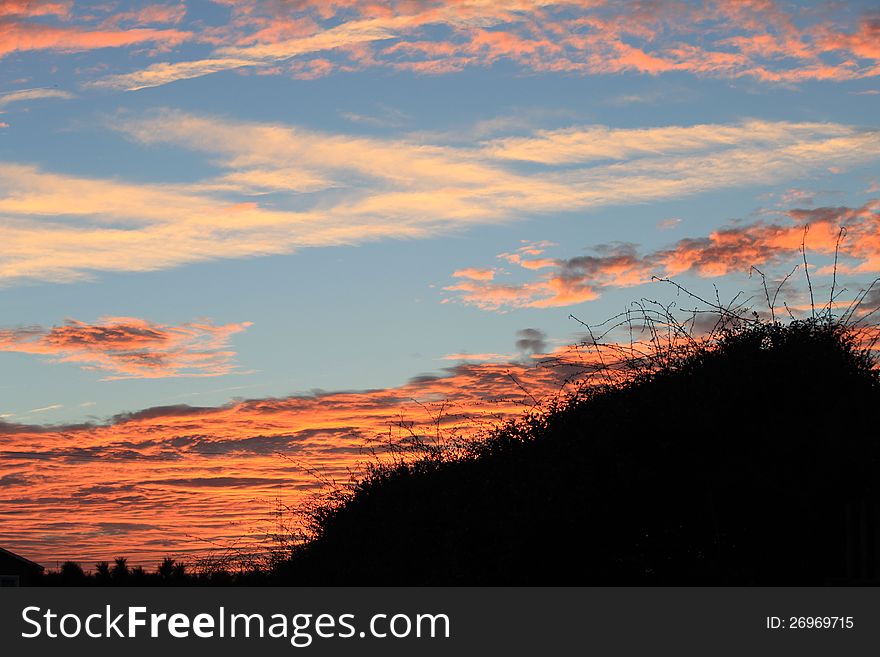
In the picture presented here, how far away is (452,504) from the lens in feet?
58.7

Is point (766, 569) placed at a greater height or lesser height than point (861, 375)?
lesser

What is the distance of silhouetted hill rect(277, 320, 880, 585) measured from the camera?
12320 millimetres

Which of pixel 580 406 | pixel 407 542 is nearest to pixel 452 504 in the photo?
pixel 407 542

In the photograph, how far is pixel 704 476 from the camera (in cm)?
1284

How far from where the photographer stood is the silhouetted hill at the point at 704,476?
12320 millimetres
